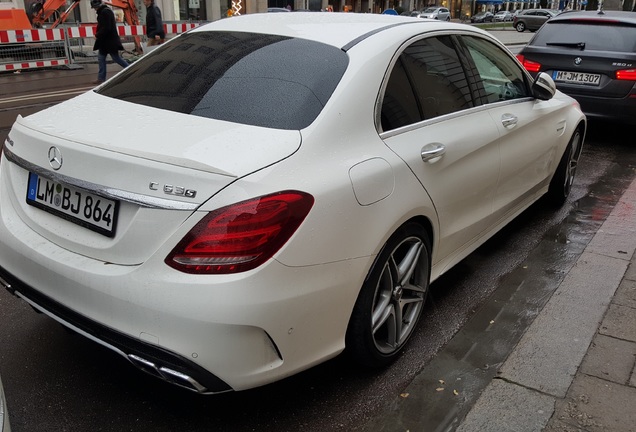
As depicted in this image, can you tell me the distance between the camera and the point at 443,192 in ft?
10.2

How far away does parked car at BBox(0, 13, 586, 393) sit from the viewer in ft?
7.04

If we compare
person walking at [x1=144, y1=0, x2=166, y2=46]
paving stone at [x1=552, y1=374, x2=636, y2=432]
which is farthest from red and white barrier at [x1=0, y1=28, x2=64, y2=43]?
paving stone at [x1=552, y1=374, x2=636, y2=432]

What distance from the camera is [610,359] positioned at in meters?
3.05

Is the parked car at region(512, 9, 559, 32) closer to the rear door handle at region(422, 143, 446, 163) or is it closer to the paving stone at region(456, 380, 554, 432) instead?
the rear door handle at region(422, 143, 446, 163)

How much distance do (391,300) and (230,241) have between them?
1.07m

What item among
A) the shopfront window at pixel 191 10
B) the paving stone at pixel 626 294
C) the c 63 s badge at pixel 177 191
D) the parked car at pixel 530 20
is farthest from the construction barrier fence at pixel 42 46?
the parked car at pixel 530 20

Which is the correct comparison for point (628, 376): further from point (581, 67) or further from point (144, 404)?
point (581, 67)

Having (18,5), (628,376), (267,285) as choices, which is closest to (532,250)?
(628,376)

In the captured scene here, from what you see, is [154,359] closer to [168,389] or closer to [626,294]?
[168,389]

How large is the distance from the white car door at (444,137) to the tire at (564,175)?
1743 millimetres

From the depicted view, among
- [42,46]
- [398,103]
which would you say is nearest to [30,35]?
[42,46]

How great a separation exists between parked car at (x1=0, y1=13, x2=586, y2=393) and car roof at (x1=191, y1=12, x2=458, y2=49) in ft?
0.06

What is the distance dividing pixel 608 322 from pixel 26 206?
3.11m

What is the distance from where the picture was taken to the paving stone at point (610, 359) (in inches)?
115
